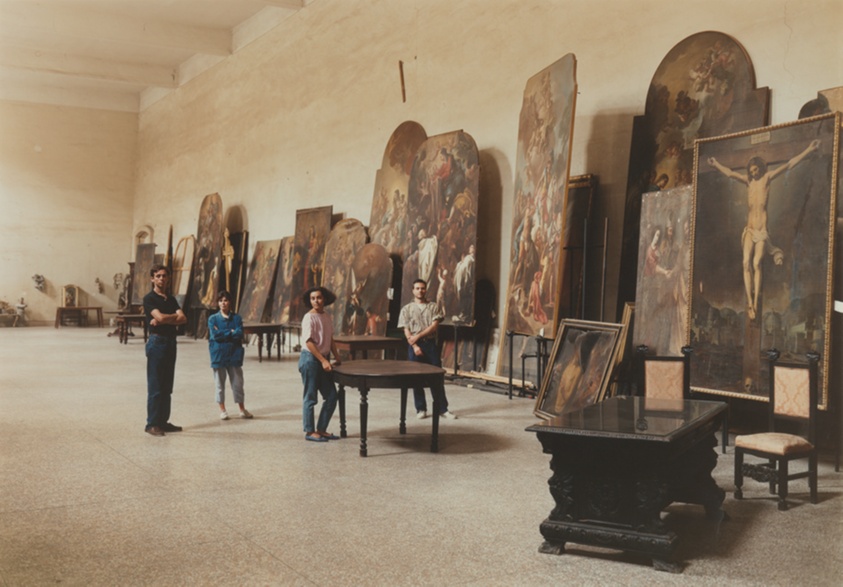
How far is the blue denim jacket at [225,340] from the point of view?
917 centimetres

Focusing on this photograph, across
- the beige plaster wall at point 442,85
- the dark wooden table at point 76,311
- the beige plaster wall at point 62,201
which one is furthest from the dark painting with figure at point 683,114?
the beige plaster wall at point 62,201

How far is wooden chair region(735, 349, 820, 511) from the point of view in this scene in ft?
18.7

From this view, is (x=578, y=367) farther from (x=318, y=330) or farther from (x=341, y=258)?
(x=341, y=258)

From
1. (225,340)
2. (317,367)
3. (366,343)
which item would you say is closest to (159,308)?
(225,340)

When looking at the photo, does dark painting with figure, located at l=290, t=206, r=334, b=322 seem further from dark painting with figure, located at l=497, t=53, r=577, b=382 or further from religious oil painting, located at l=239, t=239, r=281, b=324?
dark painting with figure, located at l=497, t=53, r=577, b=382

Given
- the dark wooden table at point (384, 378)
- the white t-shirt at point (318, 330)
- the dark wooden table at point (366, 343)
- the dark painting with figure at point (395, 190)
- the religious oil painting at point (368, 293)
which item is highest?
the dark painting with figure at point (395, 190)

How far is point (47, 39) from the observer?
Answer: 23.4 metres

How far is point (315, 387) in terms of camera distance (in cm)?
792

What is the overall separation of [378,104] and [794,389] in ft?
36.8

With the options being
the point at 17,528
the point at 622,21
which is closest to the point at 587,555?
the point at 17,528

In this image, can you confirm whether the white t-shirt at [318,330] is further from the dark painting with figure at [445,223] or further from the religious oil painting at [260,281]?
the religious oil painting at [260,281]

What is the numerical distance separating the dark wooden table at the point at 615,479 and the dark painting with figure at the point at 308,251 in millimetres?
12670

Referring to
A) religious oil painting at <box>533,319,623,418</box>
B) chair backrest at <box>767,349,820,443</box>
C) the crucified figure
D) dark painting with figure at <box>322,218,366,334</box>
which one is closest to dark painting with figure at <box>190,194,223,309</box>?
dark painting with figure at <box>322,218,366,334</box>

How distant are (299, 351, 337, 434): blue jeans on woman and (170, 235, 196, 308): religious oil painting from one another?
16671mm
